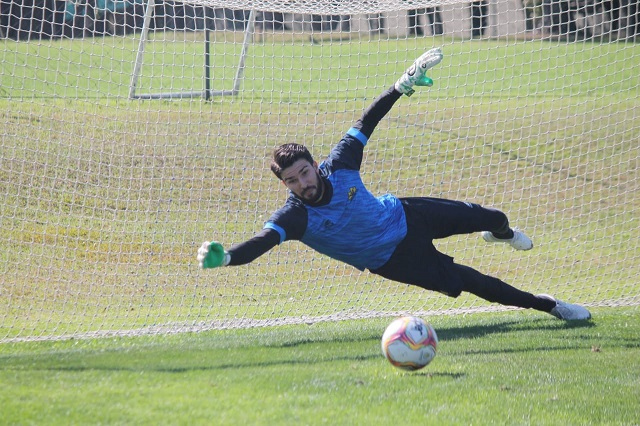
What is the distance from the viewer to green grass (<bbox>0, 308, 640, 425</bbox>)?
5.34 meters

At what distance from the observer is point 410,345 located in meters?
6.16

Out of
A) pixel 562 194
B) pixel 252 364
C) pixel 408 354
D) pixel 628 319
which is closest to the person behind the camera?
pixel 408 354

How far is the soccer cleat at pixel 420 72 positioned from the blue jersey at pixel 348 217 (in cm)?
53

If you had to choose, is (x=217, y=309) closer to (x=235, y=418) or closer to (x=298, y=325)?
(x=298, y=325)

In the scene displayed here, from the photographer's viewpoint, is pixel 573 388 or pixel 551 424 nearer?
pixel 551 424

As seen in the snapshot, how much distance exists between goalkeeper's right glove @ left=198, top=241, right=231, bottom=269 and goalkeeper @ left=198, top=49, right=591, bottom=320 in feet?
2.62

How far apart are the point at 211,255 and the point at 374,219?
1828 millimetres

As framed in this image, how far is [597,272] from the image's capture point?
12008 millimetres

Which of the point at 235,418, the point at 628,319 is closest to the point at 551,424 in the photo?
the point at 235,418

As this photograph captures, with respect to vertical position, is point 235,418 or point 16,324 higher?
point 235,418

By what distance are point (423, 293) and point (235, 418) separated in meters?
6.27

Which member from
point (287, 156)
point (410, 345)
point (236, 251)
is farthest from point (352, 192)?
point (410, 345)

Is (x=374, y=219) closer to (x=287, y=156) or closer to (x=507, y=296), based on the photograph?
(x=287, y=156)

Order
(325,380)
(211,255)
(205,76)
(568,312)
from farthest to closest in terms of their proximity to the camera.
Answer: (205,76) → (568,312) → (325,380) → (211,255)
